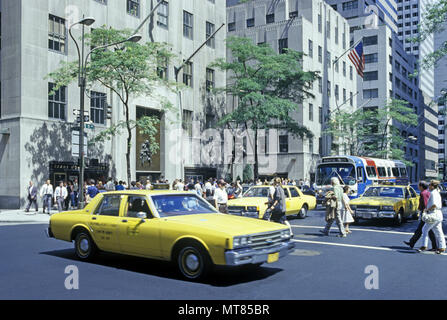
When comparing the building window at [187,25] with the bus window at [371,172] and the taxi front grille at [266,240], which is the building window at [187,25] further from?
the taxi front grille at [266,240]

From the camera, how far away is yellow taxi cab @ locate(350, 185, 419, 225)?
1639 centimetres

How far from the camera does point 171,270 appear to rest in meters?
8.60

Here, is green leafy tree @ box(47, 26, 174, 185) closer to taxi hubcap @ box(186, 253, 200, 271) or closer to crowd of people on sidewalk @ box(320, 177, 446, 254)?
crowd of people on sidewalk @ box(320, 177, 446, 254)

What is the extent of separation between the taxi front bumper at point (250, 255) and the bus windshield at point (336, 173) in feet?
63.9

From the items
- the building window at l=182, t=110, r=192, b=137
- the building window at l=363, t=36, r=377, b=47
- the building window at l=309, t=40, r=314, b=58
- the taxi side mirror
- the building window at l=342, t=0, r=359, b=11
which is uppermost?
the building window at l=342, t=0, r=359, b=11

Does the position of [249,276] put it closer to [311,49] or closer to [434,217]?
[434,217]

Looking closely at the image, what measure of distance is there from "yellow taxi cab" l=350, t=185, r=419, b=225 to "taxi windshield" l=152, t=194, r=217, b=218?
9.19 metres

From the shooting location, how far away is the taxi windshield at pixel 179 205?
862 centimetres

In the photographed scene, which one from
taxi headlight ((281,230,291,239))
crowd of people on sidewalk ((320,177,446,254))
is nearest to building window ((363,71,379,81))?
crowd of people on sidewalk ((320,177,446,254))

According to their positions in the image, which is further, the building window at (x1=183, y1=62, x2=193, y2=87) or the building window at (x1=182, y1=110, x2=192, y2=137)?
the building window at (x1=183, y1=62, x2=193, y2=87)

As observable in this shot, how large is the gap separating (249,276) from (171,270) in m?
1.52

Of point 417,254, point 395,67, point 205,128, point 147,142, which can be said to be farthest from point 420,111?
point 417,254

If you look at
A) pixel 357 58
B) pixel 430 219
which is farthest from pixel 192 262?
pixel 357 58

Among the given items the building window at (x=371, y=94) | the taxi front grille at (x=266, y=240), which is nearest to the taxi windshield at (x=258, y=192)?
the taxi front grille at (x=266, y=240)
